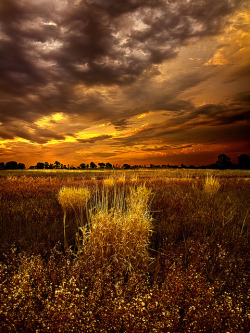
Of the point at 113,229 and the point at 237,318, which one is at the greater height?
the point at 113,229

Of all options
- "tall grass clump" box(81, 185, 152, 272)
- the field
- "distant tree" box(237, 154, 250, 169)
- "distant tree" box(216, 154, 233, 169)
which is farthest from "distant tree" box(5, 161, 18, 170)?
"distant tree" box(237, 154, 250, 169)

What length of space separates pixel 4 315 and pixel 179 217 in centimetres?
440

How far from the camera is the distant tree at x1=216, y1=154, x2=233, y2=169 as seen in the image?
79.9 meters

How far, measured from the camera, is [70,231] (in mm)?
4543

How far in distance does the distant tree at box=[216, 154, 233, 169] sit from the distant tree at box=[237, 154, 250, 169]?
3327 millimetres

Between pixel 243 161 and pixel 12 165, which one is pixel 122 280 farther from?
pixel 243 161

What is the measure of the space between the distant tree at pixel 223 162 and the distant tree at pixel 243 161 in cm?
333

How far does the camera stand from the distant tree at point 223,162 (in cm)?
7994

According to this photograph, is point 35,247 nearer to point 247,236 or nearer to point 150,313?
point 150,313

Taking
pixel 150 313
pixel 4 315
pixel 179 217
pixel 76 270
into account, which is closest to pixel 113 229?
pixel 76 270

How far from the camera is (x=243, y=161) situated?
251ft

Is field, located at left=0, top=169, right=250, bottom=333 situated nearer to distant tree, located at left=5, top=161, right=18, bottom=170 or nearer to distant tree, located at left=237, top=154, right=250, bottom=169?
distant tree, located at left=5, top=161, right=18, bottom=170

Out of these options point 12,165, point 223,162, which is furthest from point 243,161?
point 12,165

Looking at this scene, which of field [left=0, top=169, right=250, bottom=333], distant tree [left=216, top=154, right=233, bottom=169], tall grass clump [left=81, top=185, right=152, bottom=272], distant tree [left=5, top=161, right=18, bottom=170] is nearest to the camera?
field [left=0, top=169, right=250, bottom=333]
